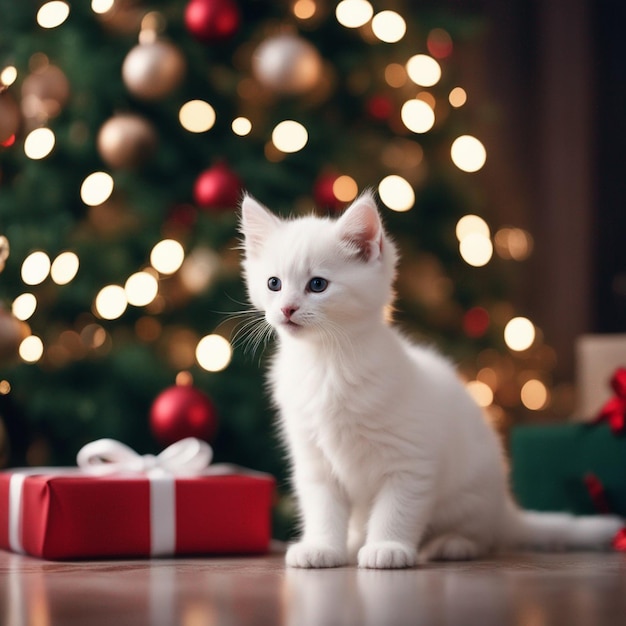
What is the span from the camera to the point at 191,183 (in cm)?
265

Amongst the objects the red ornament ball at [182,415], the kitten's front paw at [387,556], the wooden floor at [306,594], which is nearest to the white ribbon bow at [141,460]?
the wooden floor at [306,594]

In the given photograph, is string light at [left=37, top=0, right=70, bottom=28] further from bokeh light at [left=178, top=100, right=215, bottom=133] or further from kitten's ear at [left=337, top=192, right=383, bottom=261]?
kitten's ear at [left=337, top=192, right=383, bottom=261]

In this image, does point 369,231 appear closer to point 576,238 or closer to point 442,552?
point 442,552

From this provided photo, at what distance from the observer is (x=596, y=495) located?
204 cm

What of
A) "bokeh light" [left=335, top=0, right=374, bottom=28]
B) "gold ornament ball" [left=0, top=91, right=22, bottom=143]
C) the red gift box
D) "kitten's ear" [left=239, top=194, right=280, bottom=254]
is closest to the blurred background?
"bokeh light" [left=335, top=0, right=374, bottom=28]

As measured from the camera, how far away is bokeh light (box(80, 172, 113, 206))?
8.41 ft

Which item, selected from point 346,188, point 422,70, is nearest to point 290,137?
point 346,188

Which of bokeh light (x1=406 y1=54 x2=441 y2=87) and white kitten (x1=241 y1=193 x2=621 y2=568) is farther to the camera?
bokeh light (x1=406 y1=54 x2=441 y2=87)

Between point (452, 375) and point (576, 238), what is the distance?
179 cm

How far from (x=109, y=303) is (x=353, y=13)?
103cm

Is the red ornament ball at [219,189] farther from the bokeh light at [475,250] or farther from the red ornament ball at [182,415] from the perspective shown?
the bokeh light at [475,250]

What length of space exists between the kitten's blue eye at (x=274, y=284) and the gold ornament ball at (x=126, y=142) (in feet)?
3.18

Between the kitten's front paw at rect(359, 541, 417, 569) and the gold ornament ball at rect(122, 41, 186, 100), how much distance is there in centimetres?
138

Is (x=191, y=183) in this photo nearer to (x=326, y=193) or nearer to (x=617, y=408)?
(x=326, y=193)
